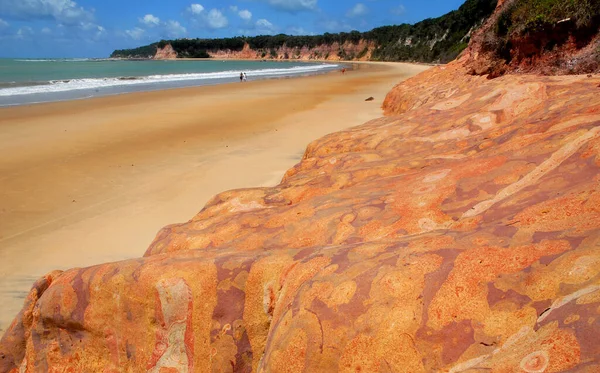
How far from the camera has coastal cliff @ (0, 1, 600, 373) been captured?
6.07 feet

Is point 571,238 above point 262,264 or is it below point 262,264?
above

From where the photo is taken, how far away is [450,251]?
2.19 metres

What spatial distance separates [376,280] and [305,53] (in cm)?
12549

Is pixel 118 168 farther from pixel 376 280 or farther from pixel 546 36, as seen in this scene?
pixel 546 36

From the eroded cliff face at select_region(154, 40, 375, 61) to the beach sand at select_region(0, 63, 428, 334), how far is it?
8928 cm

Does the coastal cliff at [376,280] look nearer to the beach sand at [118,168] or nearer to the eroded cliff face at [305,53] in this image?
the beach sand at [118,168]

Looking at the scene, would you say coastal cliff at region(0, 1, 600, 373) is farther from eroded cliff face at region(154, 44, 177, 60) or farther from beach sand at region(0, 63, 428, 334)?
eroded cliff face at region(154, 44, 177, 60)

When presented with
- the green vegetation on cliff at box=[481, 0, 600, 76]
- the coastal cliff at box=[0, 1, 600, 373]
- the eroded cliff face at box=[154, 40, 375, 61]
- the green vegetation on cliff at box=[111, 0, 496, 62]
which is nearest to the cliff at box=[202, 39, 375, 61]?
the eroded cliff face at box=[154, 40, 375, 61]

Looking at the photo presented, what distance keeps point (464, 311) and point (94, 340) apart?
7.67 feet

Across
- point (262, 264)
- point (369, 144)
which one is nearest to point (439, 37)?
point (369, 144)

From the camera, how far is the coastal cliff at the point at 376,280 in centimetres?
185

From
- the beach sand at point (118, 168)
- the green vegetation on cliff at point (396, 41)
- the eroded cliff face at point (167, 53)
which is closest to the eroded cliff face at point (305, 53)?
the eroded cliff face at point (167, 53)

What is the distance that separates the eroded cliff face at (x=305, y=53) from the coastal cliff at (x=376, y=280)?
327ft

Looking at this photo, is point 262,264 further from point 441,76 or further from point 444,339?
point 441,76
